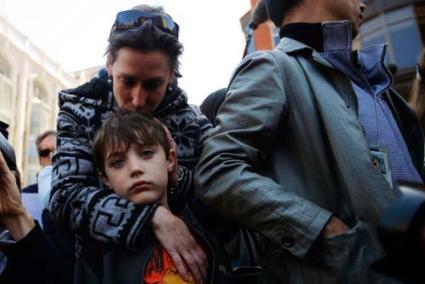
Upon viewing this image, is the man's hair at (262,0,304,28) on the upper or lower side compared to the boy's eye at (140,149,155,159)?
upper

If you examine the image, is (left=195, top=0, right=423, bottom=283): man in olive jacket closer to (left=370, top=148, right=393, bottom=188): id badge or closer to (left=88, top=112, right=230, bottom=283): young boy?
(left=370, top=148, right=393, bottom=188): id badge

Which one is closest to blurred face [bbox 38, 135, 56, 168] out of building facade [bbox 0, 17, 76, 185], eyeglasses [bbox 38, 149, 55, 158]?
eyeglasses [bbox 38, 149, 55, 158]

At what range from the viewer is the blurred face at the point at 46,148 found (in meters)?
4.75

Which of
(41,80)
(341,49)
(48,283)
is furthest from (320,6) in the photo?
(41,80)

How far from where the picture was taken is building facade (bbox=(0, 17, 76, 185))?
24.0m

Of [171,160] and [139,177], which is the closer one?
[139,177]

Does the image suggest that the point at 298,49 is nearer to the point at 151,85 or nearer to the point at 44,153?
the point at 151,85

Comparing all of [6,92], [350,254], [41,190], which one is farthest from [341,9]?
[6,92]

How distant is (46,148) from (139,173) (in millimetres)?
3780

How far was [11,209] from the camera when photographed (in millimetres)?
1663

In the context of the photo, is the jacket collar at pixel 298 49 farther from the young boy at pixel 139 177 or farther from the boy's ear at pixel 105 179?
the boy's ear at pixel 105 179

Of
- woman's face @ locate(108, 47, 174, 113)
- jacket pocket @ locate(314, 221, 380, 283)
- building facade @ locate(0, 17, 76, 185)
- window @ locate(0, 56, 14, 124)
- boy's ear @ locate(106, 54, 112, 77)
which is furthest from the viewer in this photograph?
building facade @ locate(0, 17, 76, 185)

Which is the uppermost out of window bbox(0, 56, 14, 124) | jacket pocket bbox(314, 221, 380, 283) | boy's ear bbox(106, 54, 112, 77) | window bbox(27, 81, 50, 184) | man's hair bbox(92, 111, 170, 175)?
boy's ear bbox(106, 54, 112, 77)

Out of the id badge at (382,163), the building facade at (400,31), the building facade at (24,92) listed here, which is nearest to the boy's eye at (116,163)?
the id badge at (382,163)
